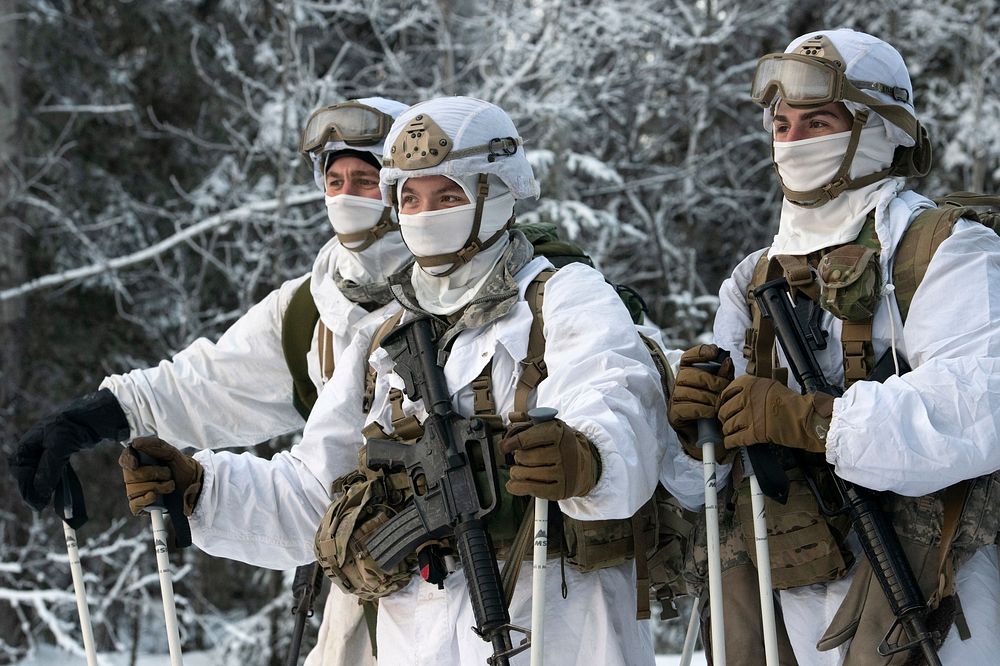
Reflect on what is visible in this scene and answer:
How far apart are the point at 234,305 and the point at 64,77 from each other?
2.73m

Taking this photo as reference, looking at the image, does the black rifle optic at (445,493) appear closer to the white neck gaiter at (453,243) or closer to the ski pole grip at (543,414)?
the white neck gaiter at (453,243)

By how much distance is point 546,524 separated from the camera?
10.2 feet

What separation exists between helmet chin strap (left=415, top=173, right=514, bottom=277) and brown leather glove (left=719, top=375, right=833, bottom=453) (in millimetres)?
938

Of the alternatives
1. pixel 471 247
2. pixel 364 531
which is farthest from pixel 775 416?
pixel 364 531

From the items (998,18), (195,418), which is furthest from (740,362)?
(998,18)

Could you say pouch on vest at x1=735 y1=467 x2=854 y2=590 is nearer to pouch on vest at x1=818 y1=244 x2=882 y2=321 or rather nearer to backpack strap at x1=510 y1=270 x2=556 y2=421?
pouch on vest at x1=818 y1=244 x2=882 y2=321

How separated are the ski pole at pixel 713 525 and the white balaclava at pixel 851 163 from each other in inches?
18.2

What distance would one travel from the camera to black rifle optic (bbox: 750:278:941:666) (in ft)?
9.55

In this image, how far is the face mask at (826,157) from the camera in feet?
10.9

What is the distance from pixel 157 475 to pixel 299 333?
113 centimetres

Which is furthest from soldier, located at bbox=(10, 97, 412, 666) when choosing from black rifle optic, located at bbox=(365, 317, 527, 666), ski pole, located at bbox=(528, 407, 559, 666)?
ski pole, located at bbox=(528, 407, 559, 666)

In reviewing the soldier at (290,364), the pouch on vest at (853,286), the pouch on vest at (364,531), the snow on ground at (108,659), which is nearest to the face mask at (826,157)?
the pouch on vest at (853,286)

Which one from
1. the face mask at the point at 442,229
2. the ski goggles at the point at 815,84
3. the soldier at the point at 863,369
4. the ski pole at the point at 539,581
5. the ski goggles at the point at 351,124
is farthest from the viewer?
the ski goggles at the point at 351,124

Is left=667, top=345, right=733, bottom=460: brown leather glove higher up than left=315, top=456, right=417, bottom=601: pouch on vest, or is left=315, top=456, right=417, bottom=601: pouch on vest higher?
left=667, top=345, right=733, bottom=460: brown leather glove
